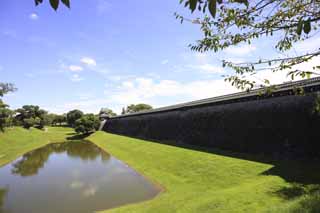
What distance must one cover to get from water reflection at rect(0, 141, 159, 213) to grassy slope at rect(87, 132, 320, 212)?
0.92 m

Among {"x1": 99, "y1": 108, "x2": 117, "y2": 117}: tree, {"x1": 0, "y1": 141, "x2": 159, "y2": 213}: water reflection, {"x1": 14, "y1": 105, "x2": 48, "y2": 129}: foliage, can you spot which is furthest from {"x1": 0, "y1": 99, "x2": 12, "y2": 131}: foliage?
{"x1": 99, "y1": 108, "x2": 117, "y2": 117}: tree

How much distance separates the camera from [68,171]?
13609 millimetres

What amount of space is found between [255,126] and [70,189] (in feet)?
31.1

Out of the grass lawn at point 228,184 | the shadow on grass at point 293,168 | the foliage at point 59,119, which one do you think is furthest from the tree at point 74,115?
the shadow on grass at point 293,168

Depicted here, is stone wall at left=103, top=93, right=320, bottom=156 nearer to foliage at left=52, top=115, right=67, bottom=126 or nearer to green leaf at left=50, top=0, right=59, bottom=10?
green leaf at left=50, top=0, right=59, bottom=10

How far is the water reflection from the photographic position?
768 centimetres

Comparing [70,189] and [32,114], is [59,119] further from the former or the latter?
[70,189]

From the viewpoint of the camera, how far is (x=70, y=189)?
377 inches

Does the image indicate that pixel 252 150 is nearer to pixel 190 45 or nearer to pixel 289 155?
pixel 289 155

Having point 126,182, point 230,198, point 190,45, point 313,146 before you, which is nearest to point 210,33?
point 190,45

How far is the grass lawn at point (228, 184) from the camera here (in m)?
5.30

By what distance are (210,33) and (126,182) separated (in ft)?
29.3

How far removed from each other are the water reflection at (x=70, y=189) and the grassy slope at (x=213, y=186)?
0.92 metres

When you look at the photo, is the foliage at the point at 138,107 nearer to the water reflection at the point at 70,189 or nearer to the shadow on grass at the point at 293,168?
the water reflection at the point at 70,189
